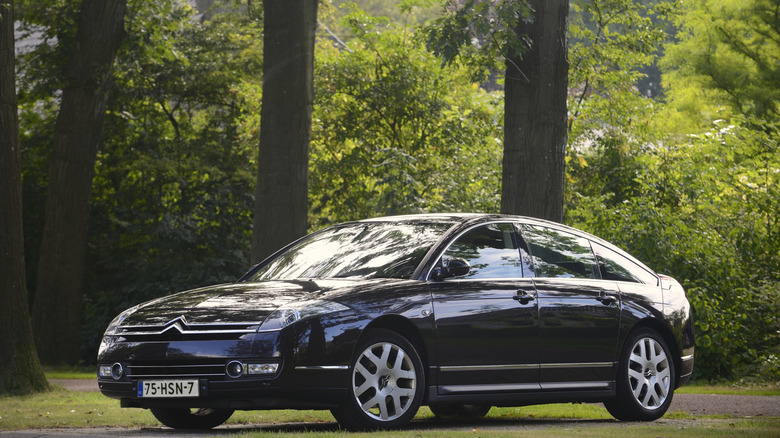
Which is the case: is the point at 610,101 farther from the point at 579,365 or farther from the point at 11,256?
the point at 579,365

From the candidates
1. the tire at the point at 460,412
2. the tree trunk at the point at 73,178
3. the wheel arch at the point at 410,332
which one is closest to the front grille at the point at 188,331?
the wheel arch at the point at 410,332

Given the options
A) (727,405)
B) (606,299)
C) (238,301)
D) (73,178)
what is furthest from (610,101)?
(238,301)

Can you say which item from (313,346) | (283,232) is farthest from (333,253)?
(283,232)

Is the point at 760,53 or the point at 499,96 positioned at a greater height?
the point at 760,53

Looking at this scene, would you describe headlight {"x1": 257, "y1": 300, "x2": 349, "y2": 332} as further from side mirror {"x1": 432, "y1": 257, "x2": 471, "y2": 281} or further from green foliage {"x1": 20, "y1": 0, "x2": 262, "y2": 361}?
green foliage {"x1": 20, "y1": 0, "x2": 262, "y2": 361}

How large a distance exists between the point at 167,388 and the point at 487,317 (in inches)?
99.9

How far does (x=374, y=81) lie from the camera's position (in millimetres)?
23703

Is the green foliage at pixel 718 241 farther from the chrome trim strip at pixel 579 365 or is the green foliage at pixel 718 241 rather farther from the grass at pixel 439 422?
the chrome trim strip at pixel 579 365

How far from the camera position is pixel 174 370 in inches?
317

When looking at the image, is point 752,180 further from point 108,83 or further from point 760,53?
point 760,53

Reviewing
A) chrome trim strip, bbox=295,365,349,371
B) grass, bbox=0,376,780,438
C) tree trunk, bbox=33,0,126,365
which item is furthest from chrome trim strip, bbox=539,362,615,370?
tree trunk, bbox=33,0,126,365

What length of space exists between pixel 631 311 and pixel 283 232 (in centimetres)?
478

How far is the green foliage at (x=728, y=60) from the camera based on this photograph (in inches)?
1581

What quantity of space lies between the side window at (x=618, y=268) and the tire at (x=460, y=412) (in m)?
1.60
